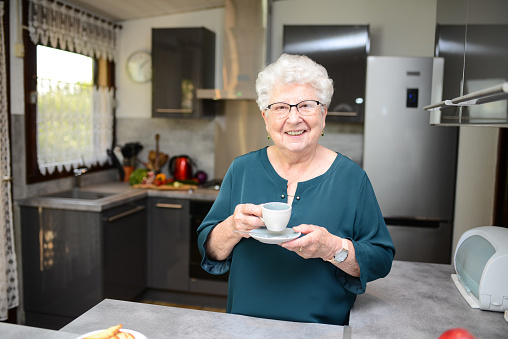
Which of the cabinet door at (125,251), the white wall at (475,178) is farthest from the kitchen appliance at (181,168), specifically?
the white wall at (475,178)

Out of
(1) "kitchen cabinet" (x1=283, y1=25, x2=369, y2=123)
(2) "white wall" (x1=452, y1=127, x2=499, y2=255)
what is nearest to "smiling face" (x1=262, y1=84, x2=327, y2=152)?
(2) "white wall" (x1=452, y1=127, x2=499, y2=255)

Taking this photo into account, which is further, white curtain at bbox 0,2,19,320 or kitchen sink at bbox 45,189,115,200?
kitchen sink at bbox 45,189,115,200

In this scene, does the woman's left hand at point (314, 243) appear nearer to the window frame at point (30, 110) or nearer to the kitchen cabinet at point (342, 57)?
the kitchen cabinet at point (342, 57)

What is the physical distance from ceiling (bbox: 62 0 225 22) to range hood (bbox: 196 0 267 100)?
1.00 feet

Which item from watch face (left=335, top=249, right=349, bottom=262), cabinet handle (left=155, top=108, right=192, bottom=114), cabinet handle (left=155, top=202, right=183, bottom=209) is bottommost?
cabinet handle (left=155, top=202, right=183, bottom=209)

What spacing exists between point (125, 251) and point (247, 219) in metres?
2.25

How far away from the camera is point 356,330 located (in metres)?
1.28

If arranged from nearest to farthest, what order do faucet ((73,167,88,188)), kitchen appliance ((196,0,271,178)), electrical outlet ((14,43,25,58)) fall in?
1. electrical outlet ((14,43,25,58))
2. faucet ((73,167,88,188))
3. kitchen appliance ((196,0,271,178))

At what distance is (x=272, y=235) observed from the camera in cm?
123

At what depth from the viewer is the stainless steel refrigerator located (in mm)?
3256

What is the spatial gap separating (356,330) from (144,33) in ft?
11.9

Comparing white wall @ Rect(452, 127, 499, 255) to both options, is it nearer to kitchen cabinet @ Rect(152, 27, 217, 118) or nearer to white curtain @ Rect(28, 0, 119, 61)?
kitchen cabinet @ Rect(152, 27, 217, 118)

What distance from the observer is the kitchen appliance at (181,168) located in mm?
4039

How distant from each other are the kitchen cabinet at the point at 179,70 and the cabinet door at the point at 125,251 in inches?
33.8
